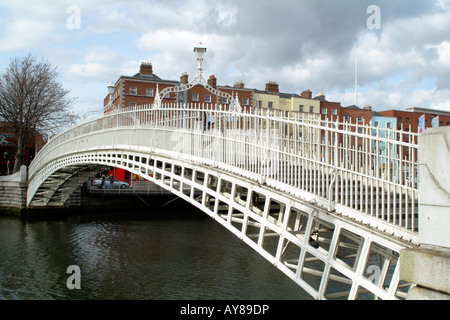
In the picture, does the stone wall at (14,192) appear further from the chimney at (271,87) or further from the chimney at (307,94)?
the chimney at (307,94)

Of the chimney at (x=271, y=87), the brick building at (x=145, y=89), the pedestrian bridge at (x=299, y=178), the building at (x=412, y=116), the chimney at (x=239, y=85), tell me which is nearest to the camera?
the pedestrian bridge at (x=299, y=178)

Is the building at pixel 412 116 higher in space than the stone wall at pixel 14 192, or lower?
higher

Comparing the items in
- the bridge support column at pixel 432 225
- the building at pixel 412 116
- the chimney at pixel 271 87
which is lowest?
the bridge support column at pixel 432 225

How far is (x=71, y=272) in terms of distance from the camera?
14.1 metres

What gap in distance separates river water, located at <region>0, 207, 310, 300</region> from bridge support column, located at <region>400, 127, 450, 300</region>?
23.7 ft

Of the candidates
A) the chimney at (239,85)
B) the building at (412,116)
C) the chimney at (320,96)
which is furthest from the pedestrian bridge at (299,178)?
the building at (412,116)

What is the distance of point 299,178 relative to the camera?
696 cm

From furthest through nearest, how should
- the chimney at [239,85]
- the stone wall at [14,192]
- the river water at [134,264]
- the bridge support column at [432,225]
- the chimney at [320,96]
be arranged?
1. the chimney at [320,96]
2. the chimney at [239,85]
3. the stone wall at [14,192]
4. the river water at [134,264]
5. the bridge support column at [432,225]

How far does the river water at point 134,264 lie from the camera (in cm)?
1170

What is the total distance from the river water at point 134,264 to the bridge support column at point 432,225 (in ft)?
23.7

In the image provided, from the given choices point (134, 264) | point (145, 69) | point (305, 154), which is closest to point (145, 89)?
point (145, 69)

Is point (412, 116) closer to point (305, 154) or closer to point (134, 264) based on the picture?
point (134, 264)

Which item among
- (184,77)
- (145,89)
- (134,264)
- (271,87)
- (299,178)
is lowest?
(134,264)
